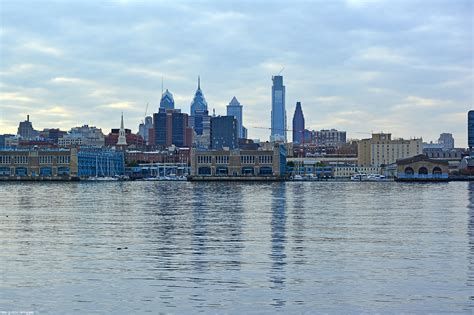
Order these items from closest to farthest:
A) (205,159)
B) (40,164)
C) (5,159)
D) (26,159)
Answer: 1. (26,159)
2. (40,164)
3. (5,159)
4. (205,159)

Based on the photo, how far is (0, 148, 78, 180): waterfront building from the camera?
17600 cm

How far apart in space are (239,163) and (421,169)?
40871 millimetres

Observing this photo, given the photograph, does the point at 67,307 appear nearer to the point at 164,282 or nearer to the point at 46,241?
the point at 164,282

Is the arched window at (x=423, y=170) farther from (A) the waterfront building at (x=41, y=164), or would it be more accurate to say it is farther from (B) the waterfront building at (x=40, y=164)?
→ (A) the waterfront building at (x=41, y=164)

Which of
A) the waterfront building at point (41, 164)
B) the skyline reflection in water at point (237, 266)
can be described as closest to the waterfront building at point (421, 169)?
the waterfront building at point (41, 164)

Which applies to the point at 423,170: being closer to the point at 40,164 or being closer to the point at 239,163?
the point at 239,163

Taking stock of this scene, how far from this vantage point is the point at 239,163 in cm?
18025

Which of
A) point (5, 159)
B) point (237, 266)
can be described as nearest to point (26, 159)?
point (5, 159)

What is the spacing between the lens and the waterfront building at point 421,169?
179 meters

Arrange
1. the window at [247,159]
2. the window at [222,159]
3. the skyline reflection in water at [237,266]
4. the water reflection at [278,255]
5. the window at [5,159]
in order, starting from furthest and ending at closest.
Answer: the window at [247,159]
the window at [222,159]
the window at [5,159]
the water reflection at [278,255]
the skyline reflection in water at [237,266]

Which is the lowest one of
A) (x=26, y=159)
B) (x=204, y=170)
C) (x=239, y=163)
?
(x=204, y=170)

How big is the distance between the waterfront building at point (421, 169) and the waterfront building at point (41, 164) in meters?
72.6

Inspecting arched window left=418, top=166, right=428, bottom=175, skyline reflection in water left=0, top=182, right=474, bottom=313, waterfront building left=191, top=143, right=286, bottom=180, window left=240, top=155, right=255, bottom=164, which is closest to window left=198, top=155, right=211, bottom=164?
waterfront building left=191, top=143, right=286, bottom=180

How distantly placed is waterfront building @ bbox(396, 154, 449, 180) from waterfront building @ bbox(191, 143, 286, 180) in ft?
90.1
